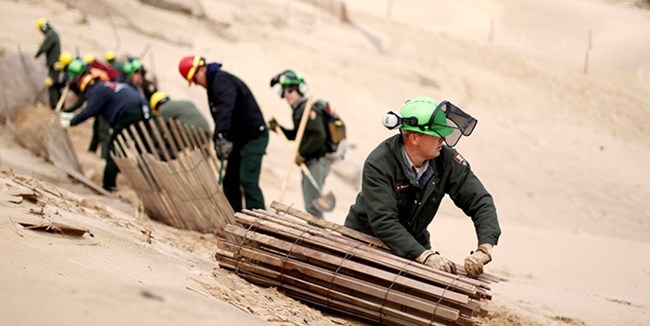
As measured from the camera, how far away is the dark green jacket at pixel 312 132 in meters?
6.94

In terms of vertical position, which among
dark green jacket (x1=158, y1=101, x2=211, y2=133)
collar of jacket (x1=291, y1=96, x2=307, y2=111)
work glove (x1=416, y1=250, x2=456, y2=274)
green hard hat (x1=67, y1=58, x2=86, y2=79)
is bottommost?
work glove (x1=416, y1=250, x2=456, y2=274)

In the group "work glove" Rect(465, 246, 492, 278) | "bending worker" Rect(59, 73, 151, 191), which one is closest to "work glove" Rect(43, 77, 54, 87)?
"bending worker" Rect(59, 73, 151, 191)

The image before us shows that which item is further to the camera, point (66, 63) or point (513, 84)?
point (513, 84)

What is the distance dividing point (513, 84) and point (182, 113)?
40.8 feet

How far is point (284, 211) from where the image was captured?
4410 mm

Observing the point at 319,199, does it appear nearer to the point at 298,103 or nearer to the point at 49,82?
the point at 298,103

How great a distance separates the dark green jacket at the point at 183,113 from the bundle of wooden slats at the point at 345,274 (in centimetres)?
370

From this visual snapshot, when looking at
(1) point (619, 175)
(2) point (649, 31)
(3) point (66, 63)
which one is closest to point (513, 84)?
(1) point (619, 175)

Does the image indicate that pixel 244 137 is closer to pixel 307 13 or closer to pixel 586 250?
pixel 586 250

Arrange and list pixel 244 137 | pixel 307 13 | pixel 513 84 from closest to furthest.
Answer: pixel 244 137
pixel 513 84
pixel 307 13

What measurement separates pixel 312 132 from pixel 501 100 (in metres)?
11.3

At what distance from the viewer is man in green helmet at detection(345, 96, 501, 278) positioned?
384cm

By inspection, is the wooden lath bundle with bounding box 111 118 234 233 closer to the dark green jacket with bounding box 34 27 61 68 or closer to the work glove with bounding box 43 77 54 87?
the work glove with bounding box 43 77 54 87

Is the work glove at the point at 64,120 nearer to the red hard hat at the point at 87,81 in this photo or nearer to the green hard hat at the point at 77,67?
the red hard hat at the point at 87,81
